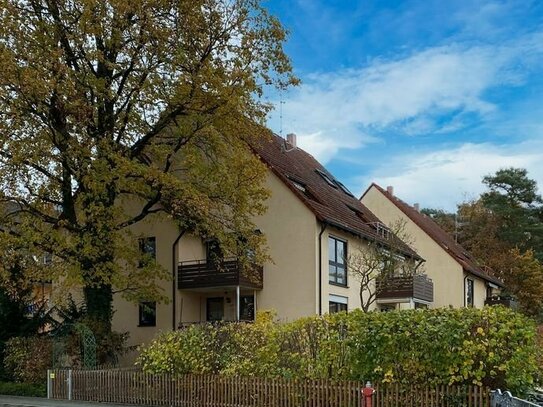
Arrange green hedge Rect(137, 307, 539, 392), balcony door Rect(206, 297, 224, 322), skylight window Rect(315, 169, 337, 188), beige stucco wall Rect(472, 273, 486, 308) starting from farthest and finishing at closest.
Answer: beige stucco wall Rect(472, 273, 486, 308)
skylight window Rect(315, 169, 337, 188)
balcony door Rect(206, 297, 224, 322)
green hedge Rect(137, 307, 539, 392)

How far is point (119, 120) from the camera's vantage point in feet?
67.0

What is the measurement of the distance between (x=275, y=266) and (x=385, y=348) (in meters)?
13.9

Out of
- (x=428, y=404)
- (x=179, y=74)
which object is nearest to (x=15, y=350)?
(x=179, y=74)

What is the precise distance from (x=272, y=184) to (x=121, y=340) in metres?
8.19

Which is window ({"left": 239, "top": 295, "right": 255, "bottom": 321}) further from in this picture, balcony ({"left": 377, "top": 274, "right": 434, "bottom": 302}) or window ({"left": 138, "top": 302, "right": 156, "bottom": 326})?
balcony ({"left": 377, "top": 274, "right": 434, "bottom": 302})

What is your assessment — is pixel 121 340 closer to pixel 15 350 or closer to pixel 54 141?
pixel 15 350

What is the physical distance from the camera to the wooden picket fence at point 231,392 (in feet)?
36.5

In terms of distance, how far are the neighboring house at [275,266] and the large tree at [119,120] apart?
3032mm

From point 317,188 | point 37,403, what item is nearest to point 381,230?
point 317,188

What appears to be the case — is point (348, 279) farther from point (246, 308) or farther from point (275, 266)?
point (246, 308)

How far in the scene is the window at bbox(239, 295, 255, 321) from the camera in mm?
26281

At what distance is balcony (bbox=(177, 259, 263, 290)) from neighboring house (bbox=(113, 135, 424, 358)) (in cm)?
4

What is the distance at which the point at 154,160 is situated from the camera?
2195 centimetres

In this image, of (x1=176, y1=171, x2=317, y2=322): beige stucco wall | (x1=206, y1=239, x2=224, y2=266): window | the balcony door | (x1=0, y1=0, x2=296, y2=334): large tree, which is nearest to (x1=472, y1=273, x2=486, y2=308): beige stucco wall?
(x1=176, y1=171, x2=317, y2=322): beige stucco wall
